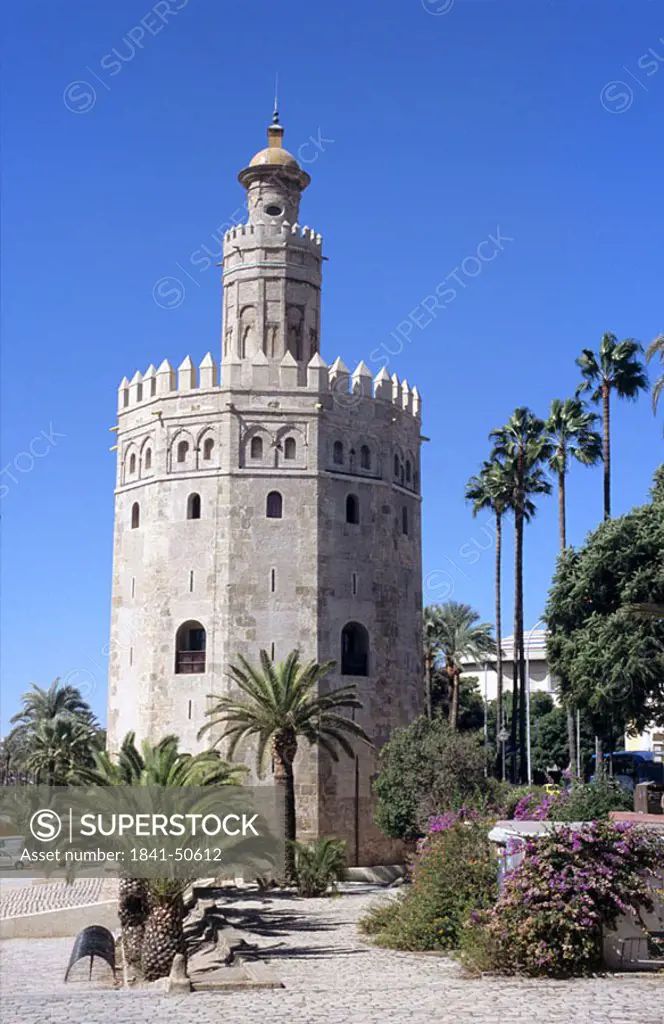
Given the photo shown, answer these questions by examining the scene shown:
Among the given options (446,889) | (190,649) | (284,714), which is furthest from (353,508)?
(446,889)

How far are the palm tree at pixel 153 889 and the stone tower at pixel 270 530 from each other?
9.65 meters

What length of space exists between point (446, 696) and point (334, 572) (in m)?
27.5

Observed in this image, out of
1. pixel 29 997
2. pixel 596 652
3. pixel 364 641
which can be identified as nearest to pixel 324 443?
pixel 364 641

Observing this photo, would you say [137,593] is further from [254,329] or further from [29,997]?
[29,997]

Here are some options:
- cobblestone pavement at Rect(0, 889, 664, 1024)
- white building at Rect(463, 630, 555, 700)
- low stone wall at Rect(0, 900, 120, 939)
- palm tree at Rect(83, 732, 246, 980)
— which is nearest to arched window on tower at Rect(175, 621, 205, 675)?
low stone wall at Rect(0, 900, 120, 939)

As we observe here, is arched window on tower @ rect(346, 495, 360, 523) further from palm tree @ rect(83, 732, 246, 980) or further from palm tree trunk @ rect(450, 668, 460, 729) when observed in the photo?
palm tree trunk @ rect(450, 668, 460, 729)

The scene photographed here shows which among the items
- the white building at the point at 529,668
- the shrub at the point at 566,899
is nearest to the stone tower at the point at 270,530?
the shrub at the point at 566,899

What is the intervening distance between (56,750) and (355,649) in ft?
46.1

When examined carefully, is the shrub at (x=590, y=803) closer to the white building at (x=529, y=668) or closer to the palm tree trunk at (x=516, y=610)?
the palm tree trunk at (x=516, y=610)

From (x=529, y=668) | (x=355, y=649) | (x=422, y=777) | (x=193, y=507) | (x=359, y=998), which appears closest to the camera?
(x=359, y=998)

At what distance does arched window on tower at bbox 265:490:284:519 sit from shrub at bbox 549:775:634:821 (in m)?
14.9

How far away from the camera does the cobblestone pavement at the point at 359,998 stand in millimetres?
12430

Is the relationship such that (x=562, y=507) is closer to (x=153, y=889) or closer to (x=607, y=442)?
(x=607, y=442)

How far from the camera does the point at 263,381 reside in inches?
1391
